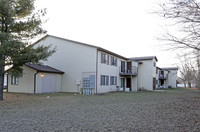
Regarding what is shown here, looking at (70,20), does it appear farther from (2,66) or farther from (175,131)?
(175,131)

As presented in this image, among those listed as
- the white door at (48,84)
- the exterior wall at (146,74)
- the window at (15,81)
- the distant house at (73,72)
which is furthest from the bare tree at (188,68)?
the window at (15,81)

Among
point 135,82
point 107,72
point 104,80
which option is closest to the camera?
point 104,80

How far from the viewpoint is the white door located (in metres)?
18.4

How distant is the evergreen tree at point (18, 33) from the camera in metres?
11.4

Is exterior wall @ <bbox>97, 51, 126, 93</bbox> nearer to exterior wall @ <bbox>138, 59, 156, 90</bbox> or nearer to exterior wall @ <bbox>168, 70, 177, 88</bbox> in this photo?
exterior wall @ <bbox>138, 59, 156, 90</bbox>

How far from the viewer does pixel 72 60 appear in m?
20.0

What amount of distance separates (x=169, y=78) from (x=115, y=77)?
25103mm

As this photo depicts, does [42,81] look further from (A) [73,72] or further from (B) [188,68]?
(B) [188,68]

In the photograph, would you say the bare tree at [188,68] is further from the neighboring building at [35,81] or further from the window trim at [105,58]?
the neighboring building at [35,81]

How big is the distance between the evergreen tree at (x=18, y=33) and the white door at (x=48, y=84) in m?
5.47

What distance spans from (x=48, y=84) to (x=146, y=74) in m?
14.9

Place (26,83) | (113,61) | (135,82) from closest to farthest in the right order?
1. (26,83)
2. (113,61)
3. (135,82)

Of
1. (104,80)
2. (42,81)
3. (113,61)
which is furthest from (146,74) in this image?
(42,81)

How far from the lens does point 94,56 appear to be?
1838cm
